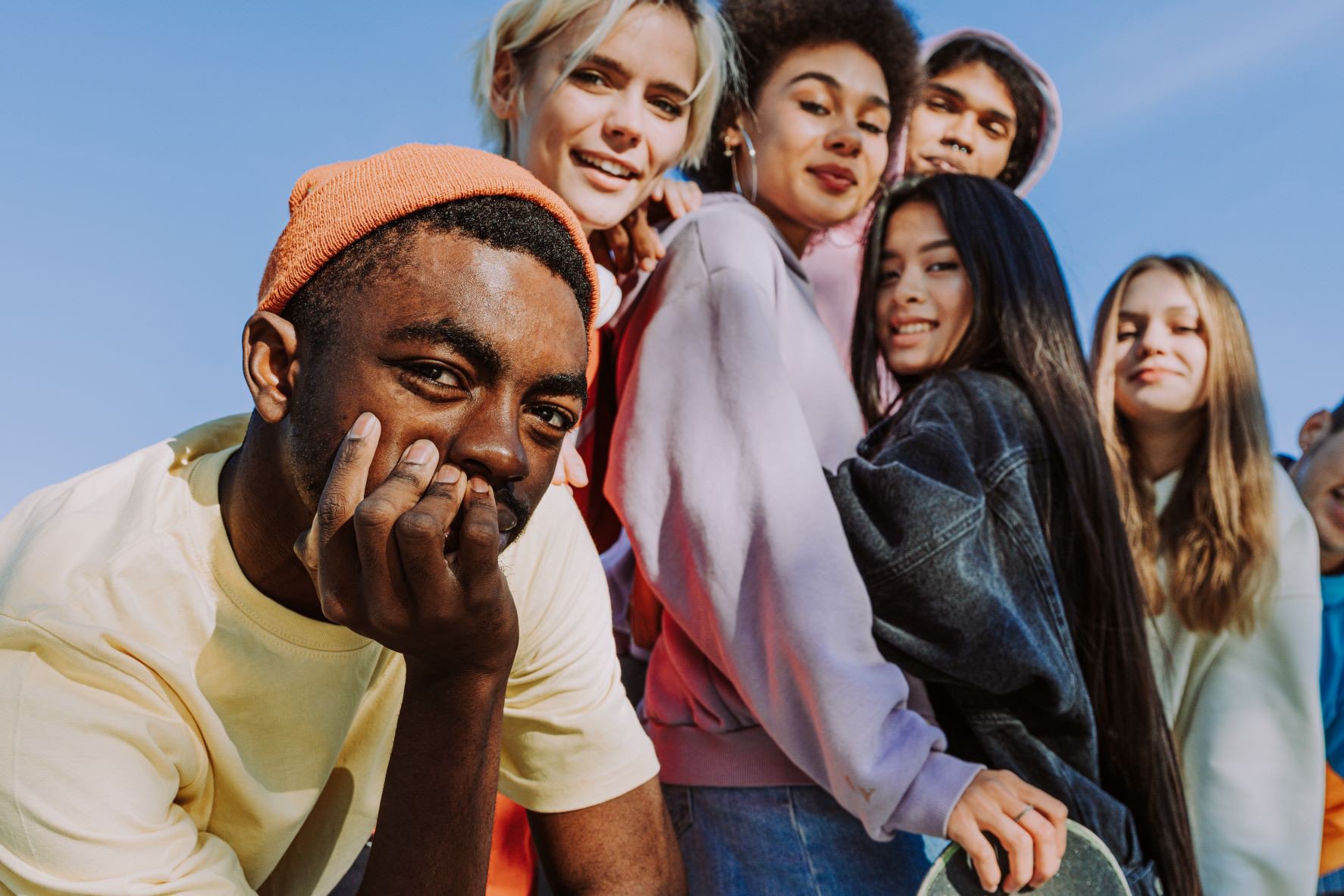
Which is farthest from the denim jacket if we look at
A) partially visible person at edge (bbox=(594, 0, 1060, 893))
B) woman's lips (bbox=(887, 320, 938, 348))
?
woman's lips (bbox=(887, 320, 938, 348))

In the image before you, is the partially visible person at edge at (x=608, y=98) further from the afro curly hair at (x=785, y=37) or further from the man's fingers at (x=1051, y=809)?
the man's fingers at (x=1051, y=809)

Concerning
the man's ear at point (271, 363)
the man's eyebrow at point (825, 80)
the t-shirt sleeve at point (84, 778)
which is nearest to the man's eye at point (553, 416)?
the man's ear at point (271, 363)

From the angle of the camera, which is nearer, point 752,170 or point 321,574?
point 321,574

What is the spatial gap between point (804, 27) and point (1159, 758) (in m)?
2.01

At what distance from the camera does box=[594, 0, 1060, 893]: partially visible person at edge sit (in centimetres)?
211

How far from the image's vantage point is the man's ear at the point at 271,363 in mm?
1700

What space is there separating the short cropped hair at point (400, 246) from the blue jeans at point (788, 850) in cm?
113

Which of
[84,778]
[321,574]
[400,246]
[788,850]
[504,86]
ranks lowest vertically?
[788,850]

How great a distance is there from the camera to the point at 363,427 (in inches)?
60.4

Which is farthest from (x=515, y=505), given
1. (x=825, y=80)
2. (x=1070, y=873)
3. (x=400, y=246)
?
(x=825, y=80)

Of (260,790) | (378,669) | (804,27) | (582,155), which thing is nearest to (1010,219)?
(804,27)

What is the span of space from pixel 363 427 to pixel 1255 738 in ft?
8.30

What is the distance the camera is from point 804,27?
3.22 metres

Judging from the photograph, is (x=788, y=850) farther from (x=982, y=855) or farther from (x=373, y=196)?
(x=373, y=196)
